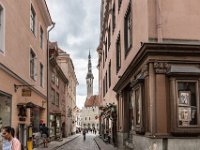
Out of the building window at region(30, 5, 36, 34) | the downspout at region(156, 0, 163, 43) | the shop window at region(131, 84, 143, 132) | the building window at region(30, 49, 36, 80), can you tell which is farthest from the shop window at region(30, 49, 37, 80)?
the downspout at region(156, 0, 163, 43)

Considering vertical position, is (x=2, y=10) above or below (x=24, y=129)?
above

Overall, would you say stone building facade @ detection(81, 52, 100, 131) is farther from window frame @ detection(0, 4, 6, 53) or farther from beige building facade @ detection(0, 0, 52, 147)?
window frame @ detection(0, 4, 6, 53)

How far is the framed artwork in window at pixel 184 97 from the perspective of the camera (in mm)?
15125

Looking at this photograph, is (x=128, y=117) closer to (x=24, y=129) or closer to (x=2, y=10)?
(x=24, y=129)

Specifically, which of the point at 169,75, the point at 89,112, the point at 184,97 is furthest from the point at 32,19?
the point at 89,112

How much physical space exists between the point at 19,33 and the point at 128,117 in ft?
24.8

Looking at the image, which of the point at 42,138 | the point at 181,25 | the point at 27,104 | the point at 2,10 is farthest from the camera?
the point at 42,138

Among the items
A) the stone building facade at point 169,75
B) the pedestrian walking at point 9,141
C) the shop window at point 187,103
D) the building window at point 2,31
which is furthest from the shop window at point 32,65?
the pedestrian walking at point 9,141

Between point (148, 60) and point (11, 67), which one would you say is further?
point (11, 67)

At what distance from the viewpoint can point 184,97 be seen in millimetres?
15156

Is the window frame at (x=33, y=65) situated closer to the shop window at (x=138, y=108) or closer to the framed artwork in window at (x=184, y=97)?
the shop window at (x=138, y=108)

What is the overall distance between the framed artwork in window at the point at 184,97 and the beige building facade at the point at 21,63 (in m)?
7.30

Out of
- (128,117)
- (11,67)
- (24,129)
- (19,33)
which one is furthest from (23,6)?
(128,117)

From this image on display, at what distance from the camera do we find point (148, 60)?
15102 mm
